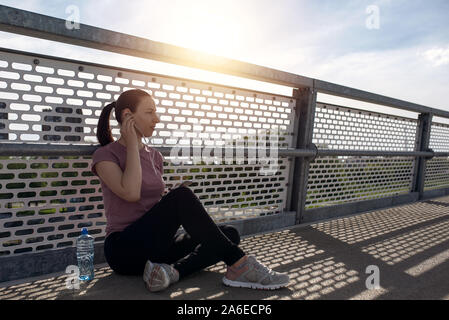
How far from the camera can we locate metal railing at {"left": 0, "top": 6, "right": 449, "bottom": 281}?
2.35 m

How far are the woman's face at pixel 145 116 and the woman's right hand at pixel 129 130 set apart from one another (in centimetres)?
4

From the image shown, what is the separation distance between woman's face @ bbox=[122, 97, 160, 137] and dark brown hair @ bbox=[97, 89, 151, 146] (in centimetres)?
3

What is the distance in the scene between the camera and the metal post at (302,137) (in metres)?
4.05

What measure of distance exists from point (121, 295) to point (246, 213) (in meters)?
1.83

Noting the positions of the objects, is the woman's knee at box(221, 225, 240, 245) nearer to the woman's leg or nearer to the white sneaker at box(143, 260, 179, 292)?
the woman's leg

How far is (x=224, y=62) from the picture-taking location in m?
3.14

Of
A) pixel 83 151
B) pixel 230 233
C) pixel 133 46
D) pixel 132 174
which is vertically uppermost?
pixel 133 46

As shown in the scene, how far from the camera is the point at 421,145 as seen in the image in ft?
21.1

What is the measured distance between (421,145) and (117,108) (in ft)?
19.6

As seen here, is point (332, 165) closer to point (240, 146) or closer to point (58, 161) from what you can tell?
point (240, 146)

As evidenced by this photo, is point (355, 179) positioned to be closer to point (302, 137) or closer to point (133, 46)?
point (302, 137)

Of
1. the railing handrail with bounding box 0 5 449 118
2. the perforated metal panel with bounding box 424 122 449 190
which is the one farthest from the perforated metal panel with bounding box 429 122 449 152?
the railing handrail with bounding box 0 5 449 118

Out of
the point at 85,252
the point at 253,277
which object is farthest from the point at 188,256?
the point at 85,252

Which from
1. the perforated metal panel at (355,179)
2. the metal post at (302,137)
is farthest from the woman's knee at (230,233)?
the perforated metal panel at (355,179)
